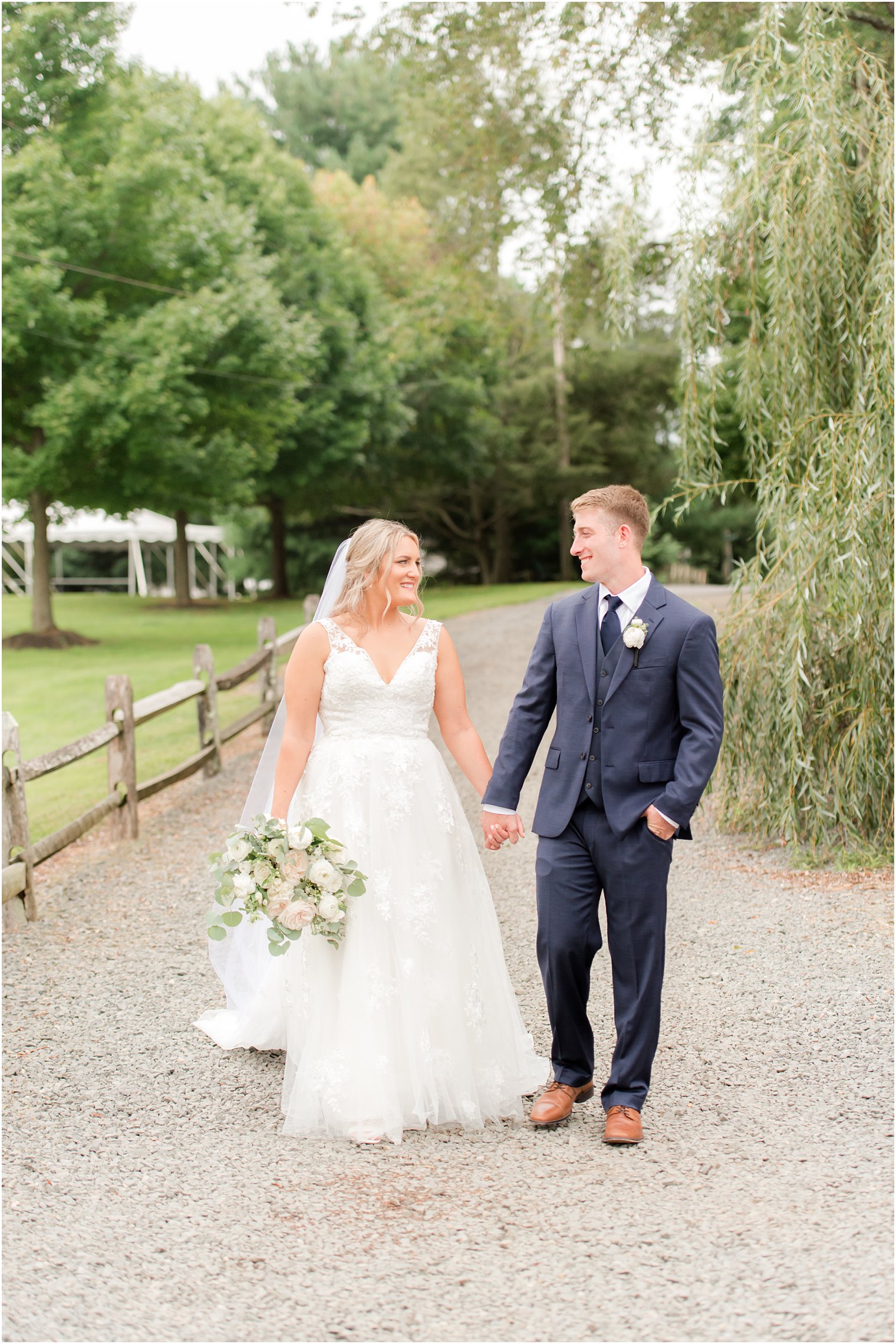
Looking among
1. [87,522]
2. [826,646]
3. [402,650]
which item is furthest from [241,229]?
[402,650]

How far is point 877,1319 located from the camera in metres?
2.66

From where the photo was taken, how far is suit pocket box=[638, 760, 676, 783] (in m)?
3.57

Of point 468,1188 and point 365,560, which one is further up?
point 365,560

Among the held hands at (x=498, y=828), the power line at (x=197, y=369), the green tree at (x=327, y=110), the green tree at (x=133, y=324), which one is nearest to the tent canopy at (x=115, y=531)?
the power line at (x=197, y=369)

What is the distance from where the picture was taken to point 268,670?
13594 mm

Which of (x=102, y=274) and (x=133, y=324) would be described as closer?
(x=102, y=274)

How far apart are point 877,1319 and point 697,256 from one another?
22.4 ft

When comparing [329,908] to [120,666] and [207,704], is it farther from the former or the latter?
[120,666]

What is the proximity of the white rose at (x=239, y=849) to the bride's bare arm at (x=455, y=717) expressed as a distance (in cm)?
77

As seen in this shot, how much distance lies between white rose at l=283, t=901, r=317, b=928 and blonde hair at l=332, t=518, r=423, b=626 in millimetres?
978

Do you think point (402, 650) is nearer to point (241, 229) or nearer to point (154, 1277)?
point (154, 1277)

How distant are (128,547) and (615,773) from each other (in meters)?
41.1

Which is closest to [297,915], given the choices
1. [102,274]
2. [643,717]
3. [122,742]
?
[643,717]

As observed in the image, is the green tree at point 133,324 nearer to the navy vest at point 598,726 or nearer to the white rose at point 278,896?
the white rose at point 278,896
